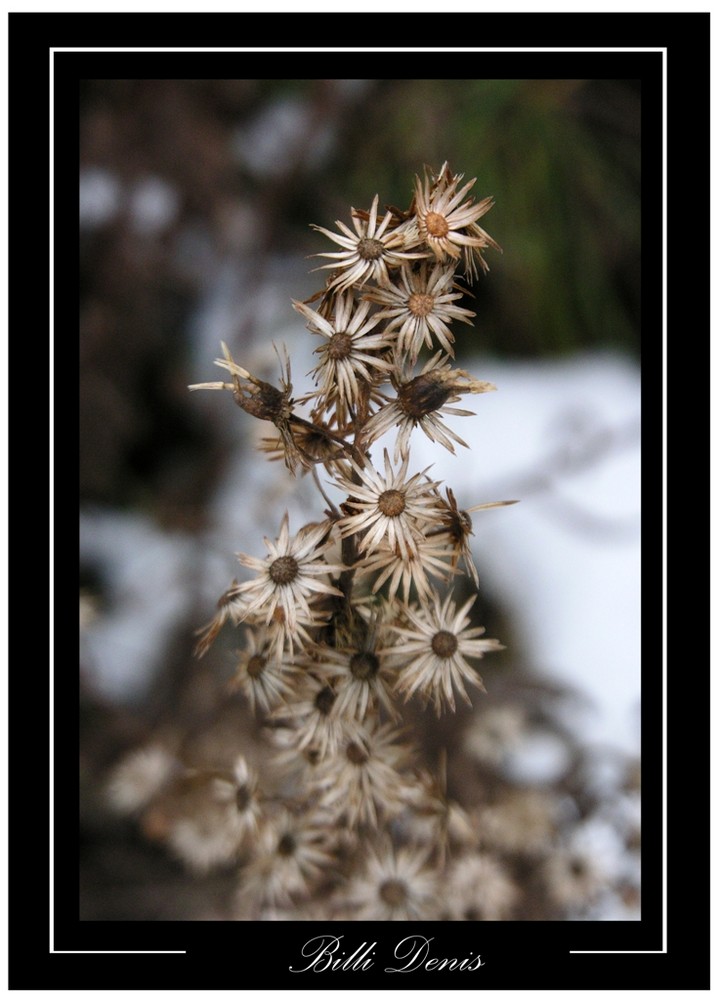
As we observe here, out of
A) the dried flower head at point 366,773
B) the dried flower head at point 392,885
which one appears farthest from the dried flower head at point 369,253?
the dried flower head at point 392,885

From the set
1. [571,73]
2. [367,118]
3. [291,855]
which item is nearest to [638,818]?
[291,855]

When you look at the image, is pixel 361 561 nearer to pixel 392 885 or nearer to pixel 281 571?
pixel 281 571

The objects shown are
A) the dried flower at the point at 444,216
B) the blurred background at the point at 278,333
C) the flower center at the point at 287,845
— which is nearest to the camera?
the dried flower at the point at 444,216

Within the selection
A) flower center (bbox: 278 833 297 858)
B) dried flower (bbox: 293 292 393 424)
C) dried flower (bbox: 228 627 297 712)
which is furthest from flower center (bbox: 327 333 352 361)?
flower center (bbox: 278 833 297 858)

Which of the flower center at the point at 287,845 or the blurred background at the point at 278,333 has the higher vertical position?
the blurred background at the point at 278,333

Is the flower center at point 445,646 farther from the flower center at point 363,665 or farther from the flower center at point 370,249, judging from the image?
the flower center at point 370,249

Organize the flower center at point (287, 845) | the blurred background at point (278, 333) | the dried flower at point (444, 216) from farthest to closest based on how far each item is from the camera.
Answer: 1. the blurred background at point (278, 333)
2. the flower center at point (287, 845)
3. the dried flower at point (444, 216)
